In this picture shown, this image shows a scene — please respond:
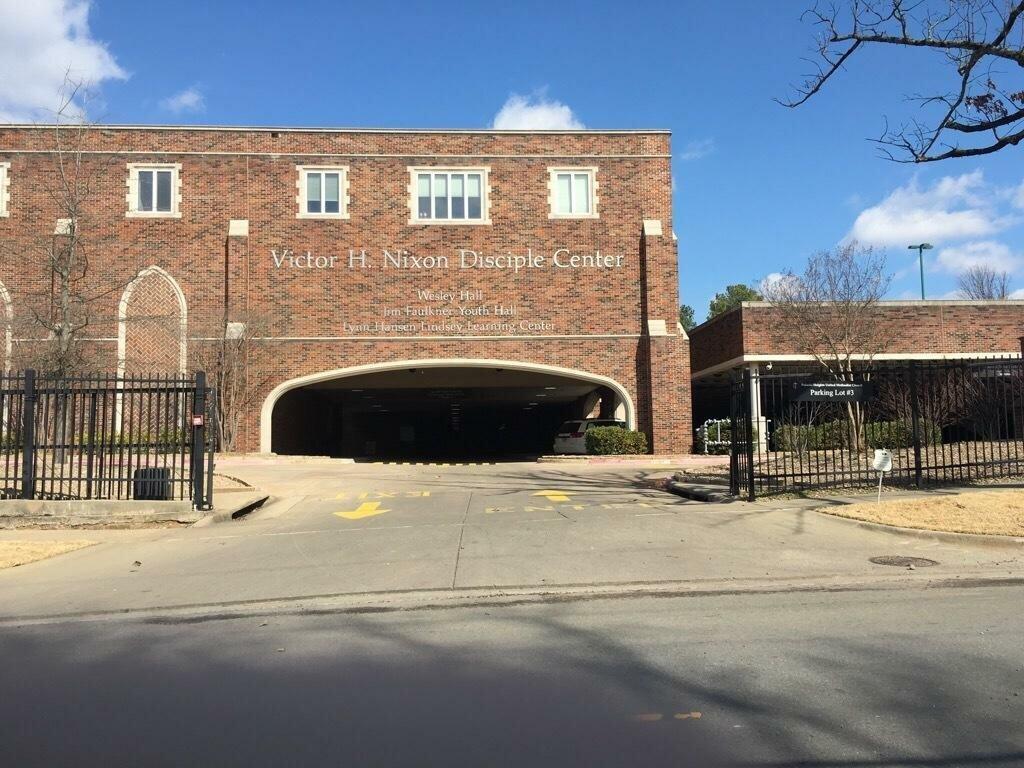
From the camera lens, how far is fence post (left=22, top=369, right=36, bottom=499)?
12.9 meters

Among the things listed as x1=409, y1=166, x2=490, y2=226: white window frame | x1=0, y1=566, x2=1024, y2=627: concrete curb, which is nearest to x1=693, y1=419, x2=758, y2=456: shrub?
x1=409, y1=166, x2=490, y2=226: white window frame

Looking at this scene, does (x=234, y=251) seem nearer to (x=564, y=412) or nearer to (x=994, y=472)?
(x=994, y=472)

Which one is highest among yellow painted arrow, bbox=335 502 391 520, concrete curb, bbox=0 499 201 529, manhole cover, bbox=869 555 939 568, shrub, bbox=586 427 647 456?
shrub, bbox=586 427 647 456

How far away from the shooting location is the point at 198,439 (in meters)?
13.4

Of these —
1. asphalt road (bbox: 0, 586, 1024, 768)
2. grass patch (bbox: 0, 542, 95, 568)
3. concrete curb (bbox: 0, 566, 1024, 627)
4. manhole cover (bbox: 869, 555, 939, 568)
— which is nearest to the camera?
asphalt road (bbox: 0, 586, 1024, 768)

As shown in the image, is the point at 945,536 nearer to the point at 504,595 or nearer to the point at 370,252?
the point at 504,595

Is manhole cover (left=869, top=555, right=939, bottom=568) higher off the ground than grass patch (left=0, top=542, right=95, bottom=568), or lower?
higher

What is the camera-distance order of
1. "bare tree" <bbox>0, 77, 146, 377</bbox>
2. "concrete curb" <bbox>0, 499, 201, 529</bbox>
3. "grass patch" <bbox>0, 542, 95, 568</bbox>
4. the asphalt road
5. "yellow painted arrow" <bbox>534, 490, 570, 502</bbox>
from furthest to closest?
"bare tree" <bbox>0, 77, 146, 377</bbox> → "yellow painted arrow" <bbox>534, 490, 570, 502</bbox> → "concrete curb" <bbox>0, 499, 201, 529</bbox> → "grass patch" <bbox>0, 542, 95, 568</bbox> → the asphalt road

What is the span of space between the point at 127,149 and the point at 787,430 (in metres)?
23.0

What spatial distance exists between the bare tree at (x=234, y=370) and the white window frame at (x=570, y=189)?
10383 mm

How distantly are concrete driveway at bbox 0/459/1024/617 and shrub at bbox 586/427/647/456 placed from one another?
1137 centimetres

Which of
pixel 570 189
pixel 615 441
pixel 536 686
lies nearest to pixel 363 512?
pixel 536 686

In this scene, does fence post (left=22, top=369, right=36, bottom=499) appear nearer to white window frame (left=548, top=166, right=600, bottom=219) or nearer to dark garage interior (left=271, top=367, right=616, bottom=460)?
dark garage interior (left=271, top=367, right=616, bottom=460)

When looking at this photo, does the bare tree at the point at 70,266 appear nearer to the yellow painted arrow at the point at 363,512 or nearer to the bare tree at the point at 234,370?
the bare tree at the point at 234,370
